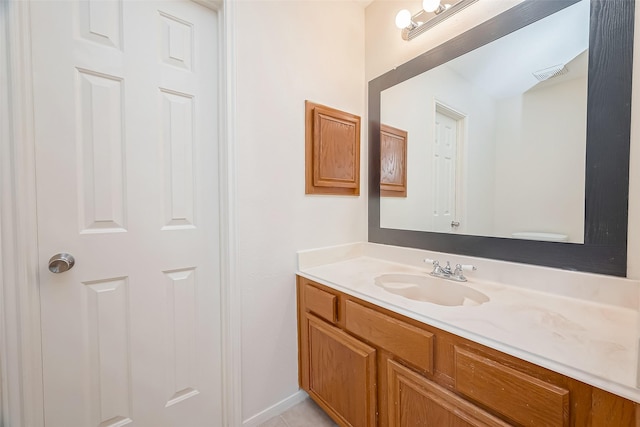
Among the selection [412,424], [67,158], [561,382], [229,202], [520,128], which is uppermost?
[520,128]

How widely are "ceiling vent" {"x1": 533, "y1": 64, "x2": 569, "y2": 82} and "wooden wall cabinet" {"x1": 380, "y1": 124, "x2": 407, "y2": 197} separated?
63 centimetres

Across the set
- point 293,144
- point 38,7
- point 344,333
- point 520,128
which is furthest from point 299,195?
point 38,7

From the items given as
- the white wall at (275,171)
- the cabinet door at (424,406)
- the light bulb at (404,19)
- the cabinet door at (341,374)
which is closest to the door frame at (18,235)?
the white wall at (275,171)

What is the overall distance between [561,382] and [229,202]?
1217mm

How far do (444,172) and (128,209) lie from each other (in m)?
1.49

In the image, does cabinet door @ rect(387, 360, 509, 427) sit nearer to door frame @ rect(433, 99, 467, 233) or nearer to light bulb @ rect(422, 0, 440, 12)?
door frame @ rect(433, 99, 467, 233)

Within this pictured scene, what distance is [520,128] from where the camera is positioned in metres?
1.07

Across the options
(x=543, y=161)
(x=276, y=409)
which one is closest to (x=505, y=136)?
(x=543, y=161)

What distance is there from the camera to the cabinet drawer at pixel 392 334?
2.66 ft

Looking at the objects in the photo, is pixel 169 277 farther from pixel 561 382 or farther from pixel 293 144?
pixel 561 382

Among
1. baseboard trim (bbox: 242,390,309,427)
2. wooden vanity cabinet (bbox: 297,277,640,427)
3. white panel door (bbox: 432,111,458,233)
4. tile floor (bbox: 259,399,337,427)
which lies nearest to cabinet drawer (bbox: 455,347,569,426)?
wooden vanity cabinet (bbox: 297,277,640,427)

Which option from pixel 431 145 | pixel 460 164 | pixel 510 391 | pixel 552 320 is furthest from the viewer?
pixel 431 145

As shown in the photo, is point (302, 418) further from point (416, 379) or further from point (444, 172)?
point (444, 172)

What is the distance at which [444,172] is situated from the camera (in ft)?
4.45
